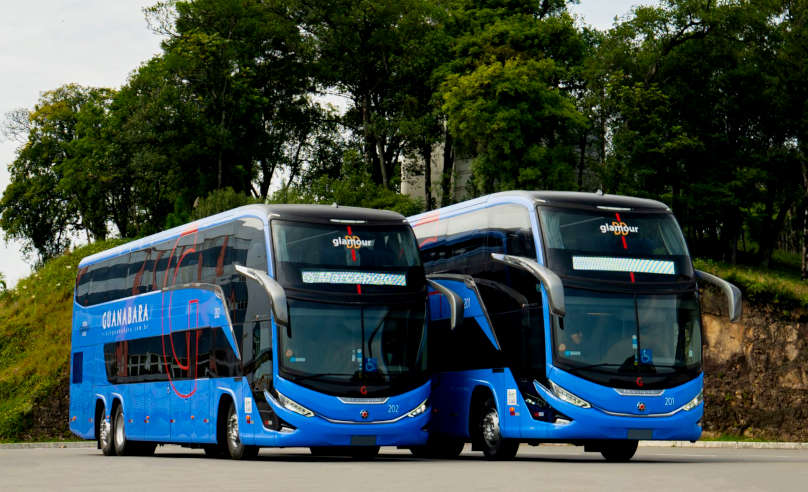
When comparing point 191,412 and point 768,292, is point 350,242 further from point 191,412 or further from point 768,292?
point 768,292

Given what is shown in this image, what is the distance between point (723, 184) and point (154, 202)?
1377 inches

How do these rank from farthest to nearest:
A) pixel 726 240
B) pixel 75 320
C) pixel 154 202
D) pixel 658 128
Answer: pixel 154 202 < pixel 726 240 < pixel 658 128 < pixel 75 320

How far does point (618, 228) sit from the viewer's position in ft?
71.1

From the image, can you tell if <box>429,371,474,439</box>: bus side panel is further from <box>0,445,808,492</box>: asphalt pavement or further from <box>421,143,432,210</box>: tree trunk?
<box>421,143,432,210</box>: tree trunk

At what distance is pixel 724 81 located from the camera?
6125 cm

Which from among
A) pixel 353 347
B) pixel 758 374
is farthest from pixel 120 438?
pixel 758 374

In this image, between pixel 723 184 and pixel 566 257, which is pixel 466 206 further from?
pixel 723 184

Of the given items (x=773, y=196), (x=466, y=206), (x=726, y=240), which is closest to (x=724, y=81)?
(x=773, y=196)

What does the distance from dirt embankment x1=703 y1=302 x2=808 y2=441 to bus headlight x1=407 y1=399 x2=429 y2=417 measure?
763 inches

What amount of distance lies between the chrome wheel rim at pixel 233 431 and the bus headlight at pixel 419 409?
3.26m

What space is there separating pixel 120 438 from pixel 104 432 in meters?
1.09

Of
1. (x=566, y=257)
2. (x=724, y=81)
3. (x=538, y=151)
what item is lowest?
(x=566, y=257)

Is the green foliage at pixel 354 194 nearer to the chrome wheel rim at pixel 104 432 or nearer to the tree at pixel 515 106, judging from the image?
the tree at pixel 515 106

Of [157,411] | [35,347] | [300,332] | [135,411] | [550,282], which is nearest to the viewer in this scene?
[550,282]
